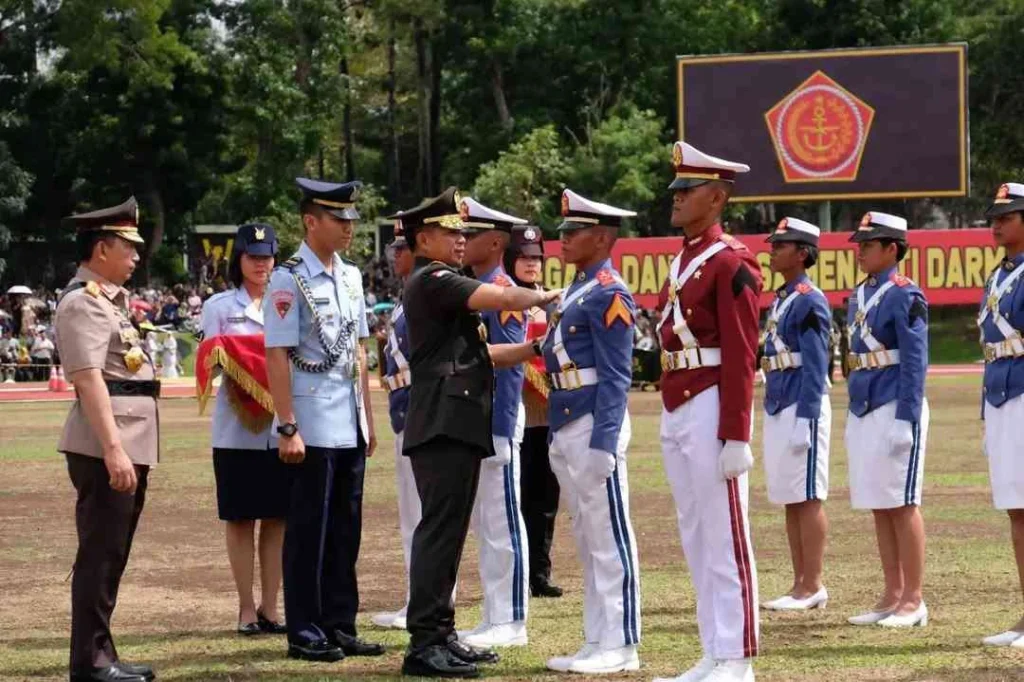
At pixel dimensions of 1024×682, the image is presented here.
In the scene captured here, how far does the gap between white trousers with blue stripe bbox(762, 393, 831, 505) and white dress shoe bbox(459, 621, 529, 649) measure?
81.0 inches

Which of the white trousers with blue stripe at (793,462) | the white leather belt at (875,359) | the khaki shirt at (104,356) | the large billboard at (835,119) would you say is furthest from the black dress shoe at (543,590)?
the large billboard at (835,119)

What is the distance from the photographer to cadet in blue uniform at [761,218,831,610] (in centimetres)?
1061

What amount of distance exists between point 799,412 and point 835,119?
32.9 meters

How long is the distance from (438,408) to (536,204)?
1881 inches

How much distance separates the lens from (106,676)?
8.02 meters

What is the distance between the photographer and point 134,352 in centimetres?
819

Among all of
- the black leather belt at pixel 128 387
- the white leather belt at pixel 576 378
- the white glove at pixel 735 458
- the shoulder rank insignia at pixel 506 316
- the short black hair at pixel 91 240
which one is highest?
the short black hair at pixel 91 240

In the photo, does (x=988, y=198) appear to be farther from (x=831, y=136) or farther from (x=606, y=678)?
(x=606, y=678)

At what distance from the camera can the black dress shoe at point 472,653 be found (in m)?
8.43

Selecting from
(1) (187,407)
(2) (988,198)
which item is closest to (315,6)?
(2) (988,198)

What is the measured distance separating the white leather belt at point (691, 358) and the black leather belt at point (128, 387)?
234 centimetres

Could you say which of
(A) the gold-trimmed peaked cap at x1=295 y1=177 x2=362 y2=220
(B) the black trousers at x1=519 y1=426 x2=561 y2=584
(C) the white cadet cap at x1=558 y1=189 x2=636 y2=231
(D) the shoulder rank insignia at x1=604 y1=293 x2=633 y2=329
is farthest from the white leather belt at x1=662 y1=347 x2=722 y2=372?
(B) the black trousers at x1=519 y1=426 x2=561 y2=584

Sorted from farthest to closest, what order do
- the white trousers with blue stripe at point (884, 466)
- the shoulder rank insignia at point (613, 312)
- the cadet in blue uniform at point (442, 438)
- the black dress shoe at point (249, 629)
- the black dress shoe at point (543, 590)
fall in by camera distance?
the black dress shoe at point (543, 590) < the white trousers with blue stripe at point (884, 466) < the black dress shoe at point (249, 629) < the shoulder rank insignia at point (613, 312) < the cadet in blue uniform at point (442, 438)

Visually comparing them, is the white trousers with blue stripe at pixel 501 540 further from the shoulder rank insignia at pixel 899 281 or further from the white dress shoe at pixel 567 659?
the shoulder rank insignia at pixel 899 281
